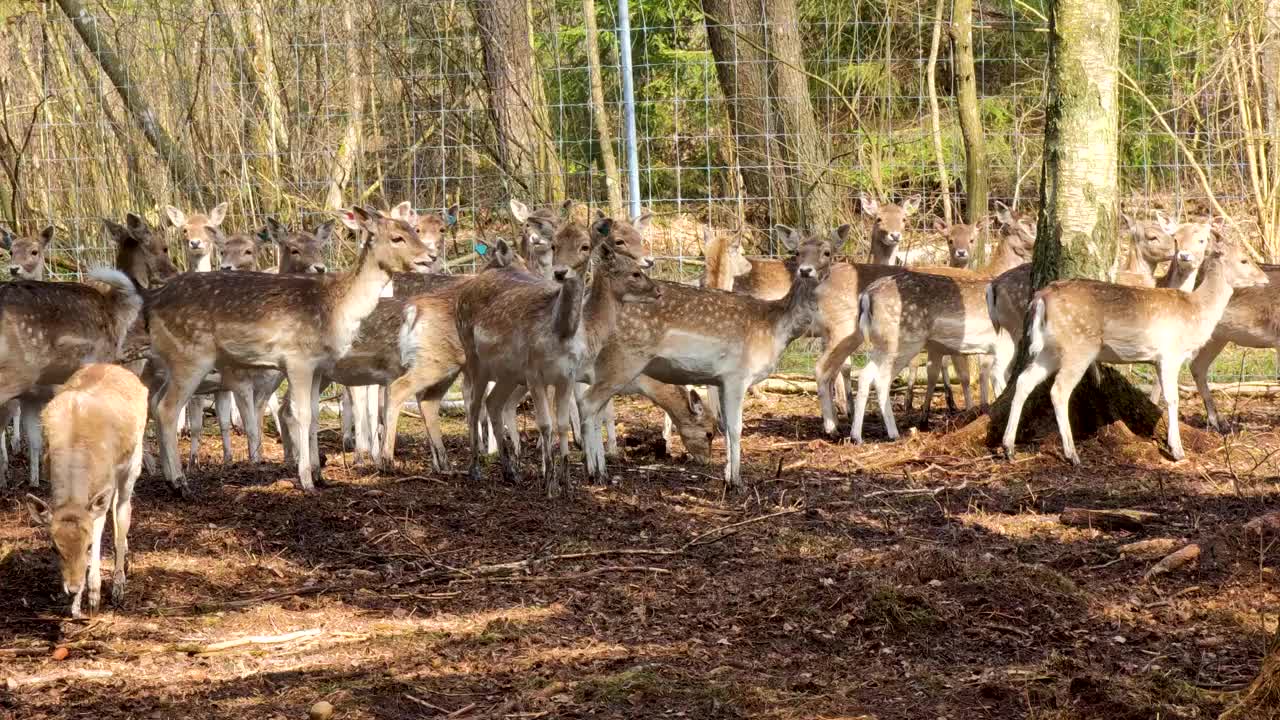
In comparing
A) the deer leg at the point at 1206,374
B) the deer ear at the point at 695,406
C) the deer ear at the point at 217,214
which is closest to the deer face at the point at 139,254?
the deer ear at the point at 217,214

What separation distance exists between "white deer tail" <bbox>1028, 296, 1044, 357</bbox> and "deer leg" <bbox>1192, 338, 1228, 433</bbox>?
2.18 meters

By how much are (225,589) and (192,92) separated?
8462 millimetres

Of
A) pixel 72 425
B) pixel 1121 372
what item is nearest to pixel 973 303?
pixel 1121 372

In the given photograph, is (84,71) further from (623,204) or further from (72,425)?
(72,425)

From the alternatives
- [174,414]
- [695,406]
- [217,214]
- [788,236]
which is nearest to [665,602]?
[174,414]

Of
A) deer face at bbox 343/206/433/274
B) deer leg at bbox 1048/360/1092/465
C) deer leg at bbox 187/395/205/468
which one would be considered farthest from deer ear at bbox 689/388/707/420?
deer leg at bbox 187/395/205/468

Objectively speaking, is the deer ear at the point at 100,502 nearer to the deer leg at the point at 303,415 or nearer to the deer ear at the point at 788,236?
the deer leg at the point at 303,415

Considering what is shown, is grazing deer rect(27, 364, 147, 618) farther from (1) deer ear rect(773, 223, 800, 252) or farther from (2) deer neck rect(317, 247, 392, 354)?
(1) deer ear rect(773, 223, 800, 252)

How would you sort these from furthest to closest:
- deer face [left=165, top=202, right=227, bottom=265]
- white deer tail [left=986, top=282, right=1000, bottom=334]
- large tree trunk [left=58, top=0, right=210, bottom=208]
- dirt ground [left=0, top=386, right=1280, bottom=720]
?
large tree trunk [left=58, top=0, right=210, bottom=208] < deer face [left=165, top=202, right=227, bottom=265] < white deer tail [left=986, top=282, right=1000, bottom=334] < dirt ground [left=0, top=386, right=1280, bottom=720]

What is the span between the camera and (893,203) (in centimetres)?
1482

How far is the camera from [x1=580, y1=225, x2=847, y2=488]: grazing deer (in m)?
9.92

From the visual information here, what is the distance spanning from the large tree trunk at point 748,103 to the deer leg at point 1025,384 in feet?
14.0

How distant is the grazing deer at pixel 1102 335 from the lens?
9.98 m

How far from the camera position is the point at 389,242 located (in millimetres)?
10047
